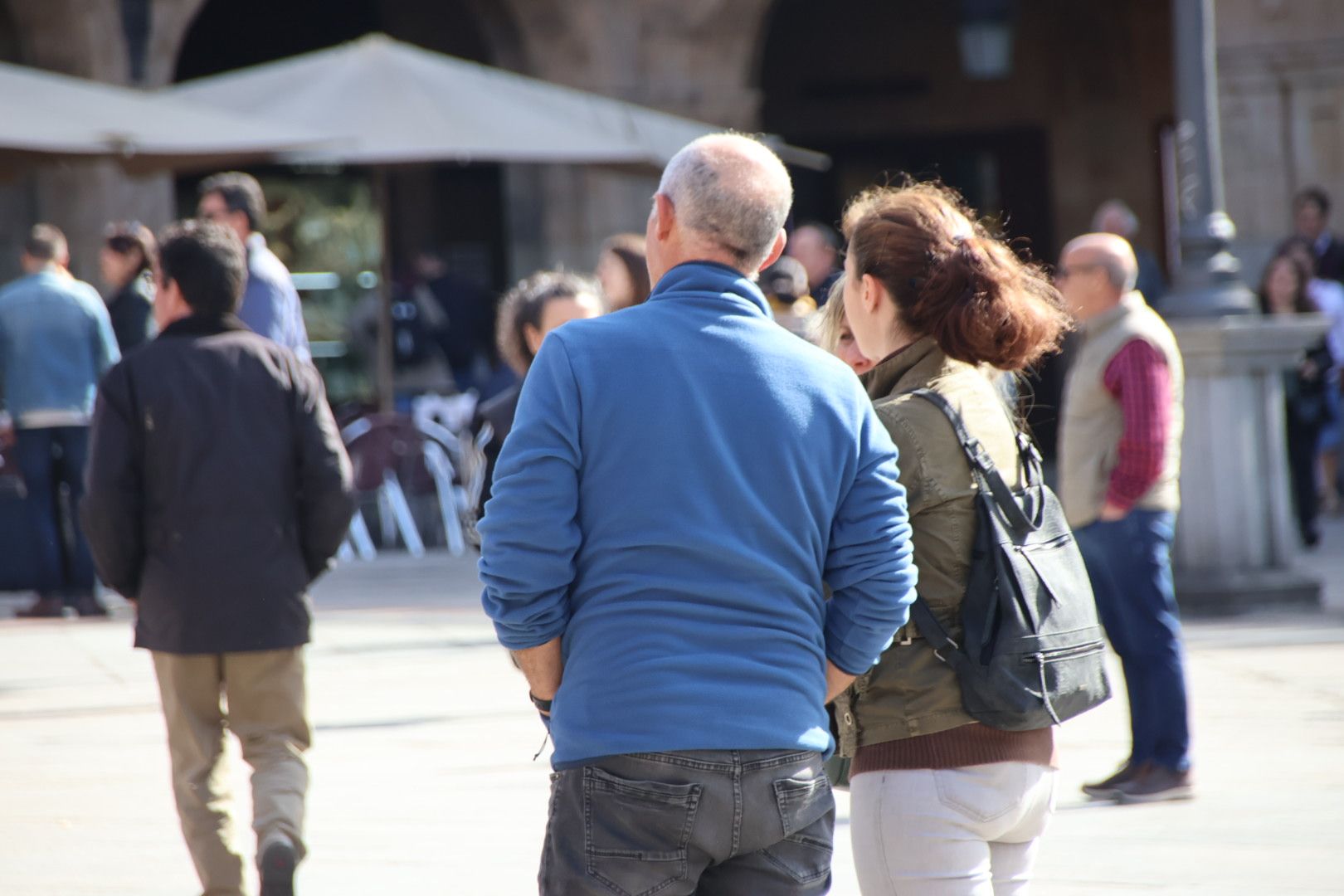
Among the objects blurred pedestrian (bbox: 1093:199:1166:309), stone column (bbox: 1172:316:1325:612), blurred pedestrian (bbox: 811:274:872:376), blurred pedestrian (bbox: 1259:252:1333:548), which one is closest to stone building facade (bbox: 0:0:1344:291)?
blurred pedestrian (bbox: 1093:199:1166:309)

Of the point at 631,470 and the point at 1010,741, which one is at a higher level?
the point at 631,470

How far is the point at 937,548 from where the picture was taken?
3.12 m

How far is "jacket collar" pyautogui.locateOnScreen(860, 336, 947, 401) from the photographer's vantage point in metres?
3.22

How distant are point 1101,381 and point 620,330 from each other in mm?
3463

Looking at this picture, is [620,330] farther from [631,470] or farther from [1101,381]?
[1101,381]

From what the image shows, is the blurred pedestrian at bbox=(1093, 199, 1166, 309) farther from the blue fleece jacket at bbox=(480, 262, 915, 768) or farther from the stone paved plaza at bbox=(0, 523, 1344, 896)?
the blue fleece jacket at bbox=(480, 262, 915, 768)

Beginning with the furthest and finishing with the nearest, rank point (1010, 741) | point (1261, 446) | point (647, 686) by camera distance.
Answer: point (1261, 446) < point (1010, 741) < point (647, 686)

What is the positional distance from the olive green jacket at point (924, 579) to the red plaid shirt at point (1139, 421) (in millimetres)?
2756

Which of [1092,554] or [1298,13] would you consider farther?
[1298,13]

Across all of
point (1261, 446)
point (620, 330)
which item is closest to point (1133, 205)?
point (1261, 446)

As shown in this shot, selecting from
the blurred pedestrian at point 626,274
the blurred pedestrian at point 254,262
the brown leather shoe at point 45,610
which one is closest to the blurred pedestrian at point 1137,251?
the blurred pedestrian at point 254,262

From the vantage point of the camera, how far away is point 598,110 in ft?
43.8

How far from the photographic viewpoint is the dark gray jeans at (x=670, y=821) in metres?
2.66

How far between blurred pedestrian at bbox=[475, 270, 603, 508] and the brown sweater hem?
272 centimetres
